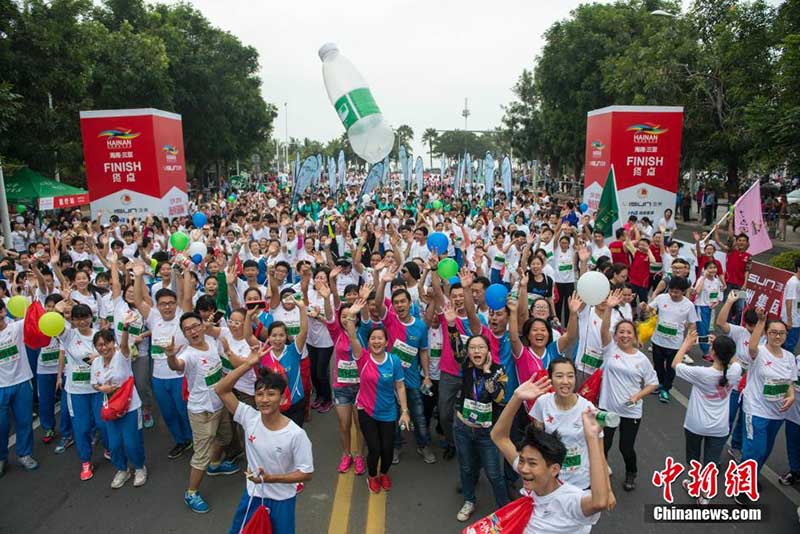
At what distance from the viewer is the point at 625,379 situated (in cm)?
449

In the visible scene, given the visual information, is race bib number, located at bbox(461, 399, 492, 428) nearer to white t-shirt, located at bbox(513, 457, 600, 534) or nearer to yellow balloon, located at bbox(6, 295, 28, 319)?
white t-shirt, located at bbox(513, 457, 600, 534)

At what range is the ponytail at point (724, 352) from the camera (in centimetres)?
421

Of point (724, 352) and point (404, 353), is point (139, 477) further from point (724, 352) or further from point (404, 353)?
point (724, 352)

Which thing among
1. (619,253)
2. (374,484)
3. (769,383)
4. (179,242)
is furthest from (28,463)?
(619,253)

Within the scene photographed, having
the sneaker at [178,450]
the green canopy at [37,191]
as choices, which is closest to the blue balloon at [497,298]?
the sneaker at [178,450]

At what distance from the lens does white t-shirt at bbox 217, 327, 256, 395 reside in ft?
15.8

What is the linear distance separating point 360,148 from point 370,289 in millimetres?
5275

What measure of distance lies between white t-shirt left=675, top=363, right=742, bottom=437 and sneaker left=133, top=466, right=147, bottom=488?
455 centimetres

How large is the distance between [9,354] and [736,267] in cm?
928

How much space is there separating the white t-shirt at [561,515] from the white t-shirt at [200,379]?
9.28 ft

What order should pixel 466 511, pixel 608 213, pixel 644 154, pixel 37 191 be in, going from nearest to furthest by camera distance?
pixel 466 511
pixel 608 213
pixel 644 154
pixel 37 191

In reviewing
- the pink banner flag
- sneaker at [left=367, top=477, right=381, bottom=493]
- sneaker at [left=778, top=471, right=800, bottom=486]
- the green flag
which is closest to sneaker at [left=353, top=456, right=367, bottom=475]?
sneaker at [left=367, top=477, right=381, bottom=493]

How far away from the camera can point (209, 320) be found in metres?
4.80

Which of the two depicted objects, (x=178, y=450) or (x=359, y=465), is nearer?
(x=359, y=465)
